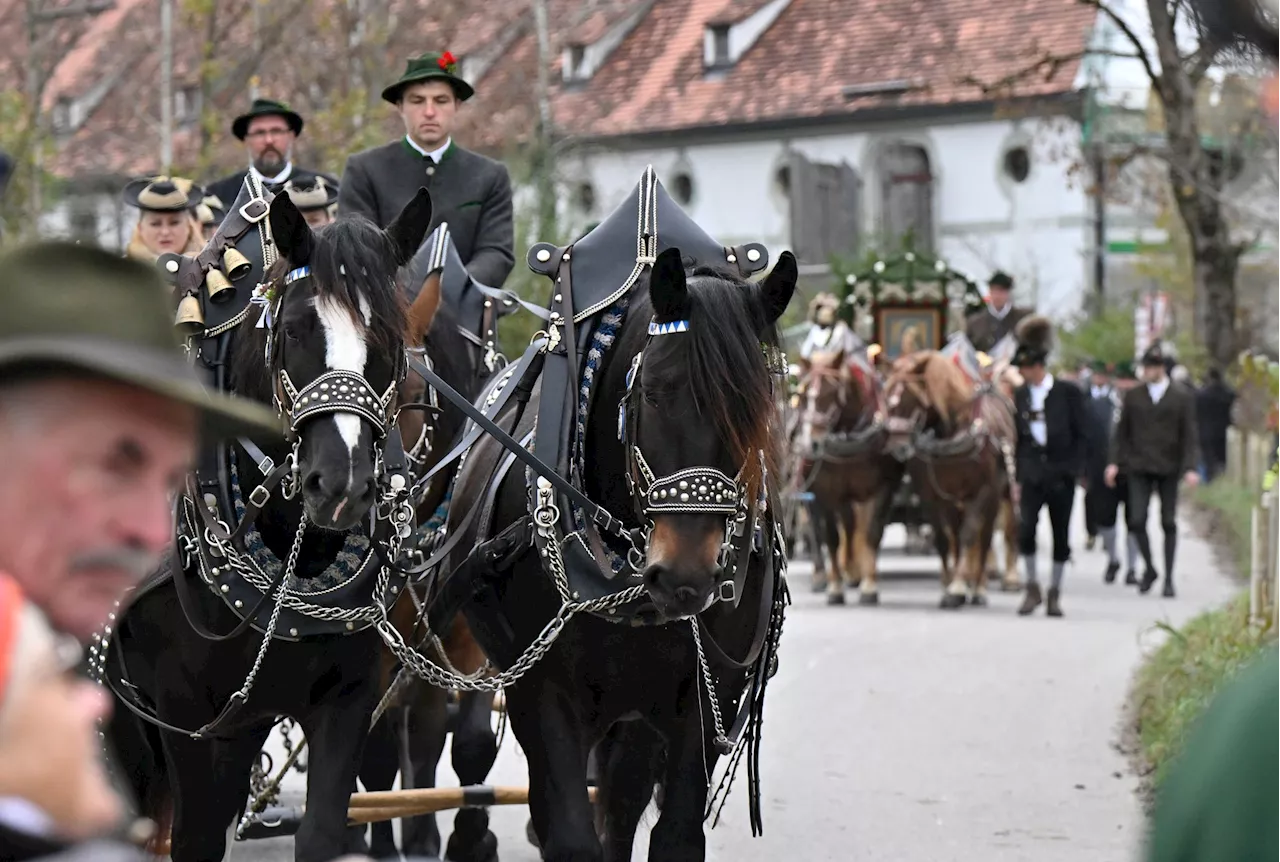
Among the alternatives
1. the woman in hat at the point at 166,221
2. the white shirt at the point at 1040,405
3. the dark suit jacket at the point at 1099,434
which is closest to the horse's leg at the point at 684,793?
the woman in hat at the point at 166,221

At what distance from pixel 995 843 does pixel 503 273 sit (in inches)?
114

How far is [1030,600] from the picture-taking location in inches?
695

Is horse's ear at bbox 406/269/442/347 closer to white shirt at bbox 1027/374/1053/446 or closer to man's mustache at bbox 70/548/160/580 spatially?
man's mustache at bbox 70/548/160/580

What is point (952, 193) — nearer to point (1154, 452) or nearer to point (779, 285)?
point (1154, 452)

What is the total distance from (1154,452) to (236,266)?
49.5ft

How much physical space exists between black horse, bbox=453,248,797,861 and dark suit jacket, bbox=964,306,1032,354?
15.4 metres

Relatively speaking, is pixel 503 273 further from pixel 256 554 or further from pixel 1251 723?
pixel 1251 723

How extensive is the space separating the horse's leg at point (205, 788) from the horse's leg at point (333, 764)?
0.74ft

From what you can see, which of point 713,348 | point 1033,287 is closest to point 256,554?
point 713,348

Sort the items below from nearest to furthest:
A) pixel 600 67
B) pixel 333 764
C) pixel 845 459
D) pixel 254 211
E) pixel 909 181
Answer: pixel 333 764, pixel 254 211, pixel 845 459, pixel 909 181, pixel 600 67

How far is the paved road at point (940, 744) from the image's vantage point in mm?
8555

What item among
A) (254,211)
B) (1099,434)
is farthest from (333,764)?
(1099,434)

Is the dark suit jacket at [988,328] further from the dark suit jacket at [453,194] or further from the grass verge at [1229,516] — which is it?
the dark suit jacket at [453,194]

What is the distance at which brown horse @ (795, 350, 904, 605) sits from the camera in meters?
18.0
